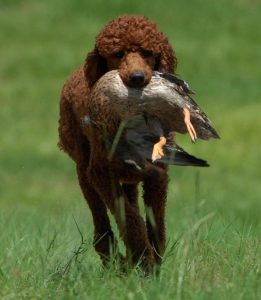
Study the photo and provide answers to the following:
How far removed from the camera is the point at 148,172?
5371 mm

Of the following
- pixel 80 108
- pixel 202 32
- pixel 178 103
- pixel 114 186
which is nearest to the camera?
pixel 178 103

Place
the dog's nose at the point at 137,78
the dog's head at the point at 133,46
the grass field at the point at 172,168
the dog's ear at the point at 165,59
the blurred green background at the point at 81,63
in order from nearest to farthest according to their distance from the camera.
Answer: the grass field at the point at 172,168 < the dog's nose at the point at 137,78 < the dog's head at the point at 133,46 < the dog's ear at the point at 165,59 < the blurred green background at the point at 81,63

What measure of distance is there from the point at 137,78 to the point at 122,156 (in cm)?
51

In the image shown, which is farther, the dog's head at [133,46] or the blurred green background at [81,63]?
the blurred green background at [81,63]

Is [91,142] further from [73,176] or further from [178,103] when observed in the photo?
[73,176]

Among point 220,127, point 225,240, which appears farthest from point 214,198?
point 225,240

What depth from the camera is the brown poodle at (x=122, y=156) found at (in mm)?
5191

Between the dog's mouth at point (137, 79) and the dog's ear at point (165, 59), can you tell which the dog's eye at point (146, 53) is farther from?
the dog's mouth at point (137, 79)

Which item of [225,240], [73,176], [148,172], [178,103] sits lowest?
[73,176]

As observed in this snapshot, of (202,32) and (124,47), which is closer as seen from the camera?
(124,47)

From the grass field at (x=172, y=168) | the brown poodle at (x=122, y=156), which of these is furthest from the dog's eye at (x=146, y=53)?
the grass field at (x=172, y=168)

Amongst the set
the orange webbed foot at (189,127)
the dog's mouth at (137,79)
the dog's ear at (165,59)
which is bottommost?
the orange webbed foot at (189,127)

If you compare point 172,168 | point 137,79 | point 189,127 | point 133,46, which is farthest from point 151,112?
point 172,168

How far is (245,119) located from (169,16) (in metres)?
7.26
